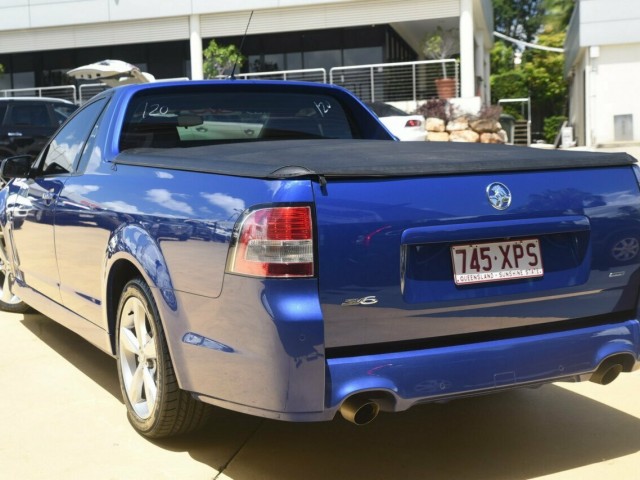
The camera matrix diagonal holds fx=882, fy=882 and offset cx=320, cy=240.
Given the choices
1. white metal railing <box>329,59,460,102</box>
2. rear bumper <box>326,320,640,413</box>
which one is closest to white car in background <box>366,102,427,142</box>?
white metal railing <box>329,59,460,102</box>

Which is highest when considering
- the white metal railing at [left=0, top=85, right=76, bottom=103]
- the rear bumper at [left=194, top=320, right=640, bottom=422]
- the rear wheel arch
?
the white metal railing at [left=0, top=85, right=76, bottom=103]

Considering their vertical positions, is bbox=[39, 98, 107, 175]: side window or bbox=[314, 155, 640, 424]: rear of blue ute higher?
bbox=[39, 98, 107, 175]: side window

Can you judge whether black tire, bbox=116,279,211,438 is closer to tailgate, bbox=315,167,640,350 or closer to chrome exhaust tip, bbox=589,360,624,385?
tailgate, bbox=315,167,640,350

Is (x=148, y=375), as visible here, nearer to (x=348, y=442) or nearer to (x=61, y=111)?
(x=348, y=442)

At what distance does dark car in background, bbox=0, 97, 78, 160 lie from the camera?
15.1 metres

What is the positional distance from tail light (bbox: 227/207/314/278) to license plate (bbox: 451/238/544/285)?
0.58 m

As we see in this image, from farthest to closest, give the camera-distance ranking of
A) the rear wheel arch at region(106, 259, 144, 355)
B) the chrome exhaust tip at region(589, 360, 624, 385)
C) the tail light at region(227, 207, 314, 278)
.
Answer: the rear wheel arch at region(106, 259, 144, 355) < the chrome exhaust tip at region(589, 360, 624, 385) < the tail light at region(227, 207, 314, 278)

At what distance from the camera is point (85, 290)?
4.45 meters

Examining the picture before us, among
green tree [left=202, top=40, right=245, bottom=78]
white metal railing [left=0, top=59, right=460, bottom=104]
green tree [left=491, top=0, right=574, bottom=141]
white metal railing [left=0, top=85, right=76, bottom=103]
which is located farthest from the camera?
green tree [left=491, top=0, right=574, bottom=141]

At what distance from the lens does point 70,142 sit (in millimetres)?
5129

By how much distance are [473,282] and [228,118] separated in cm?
209

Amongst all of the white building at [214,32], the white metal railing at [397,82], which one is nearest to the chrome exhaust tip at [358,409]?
the white metal railing at [397,82]

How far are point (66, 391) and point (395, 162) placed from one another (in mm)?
2492

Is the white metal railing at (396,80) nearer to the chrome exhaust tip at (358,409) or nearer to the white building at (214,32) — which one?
the white building at (214,32)
